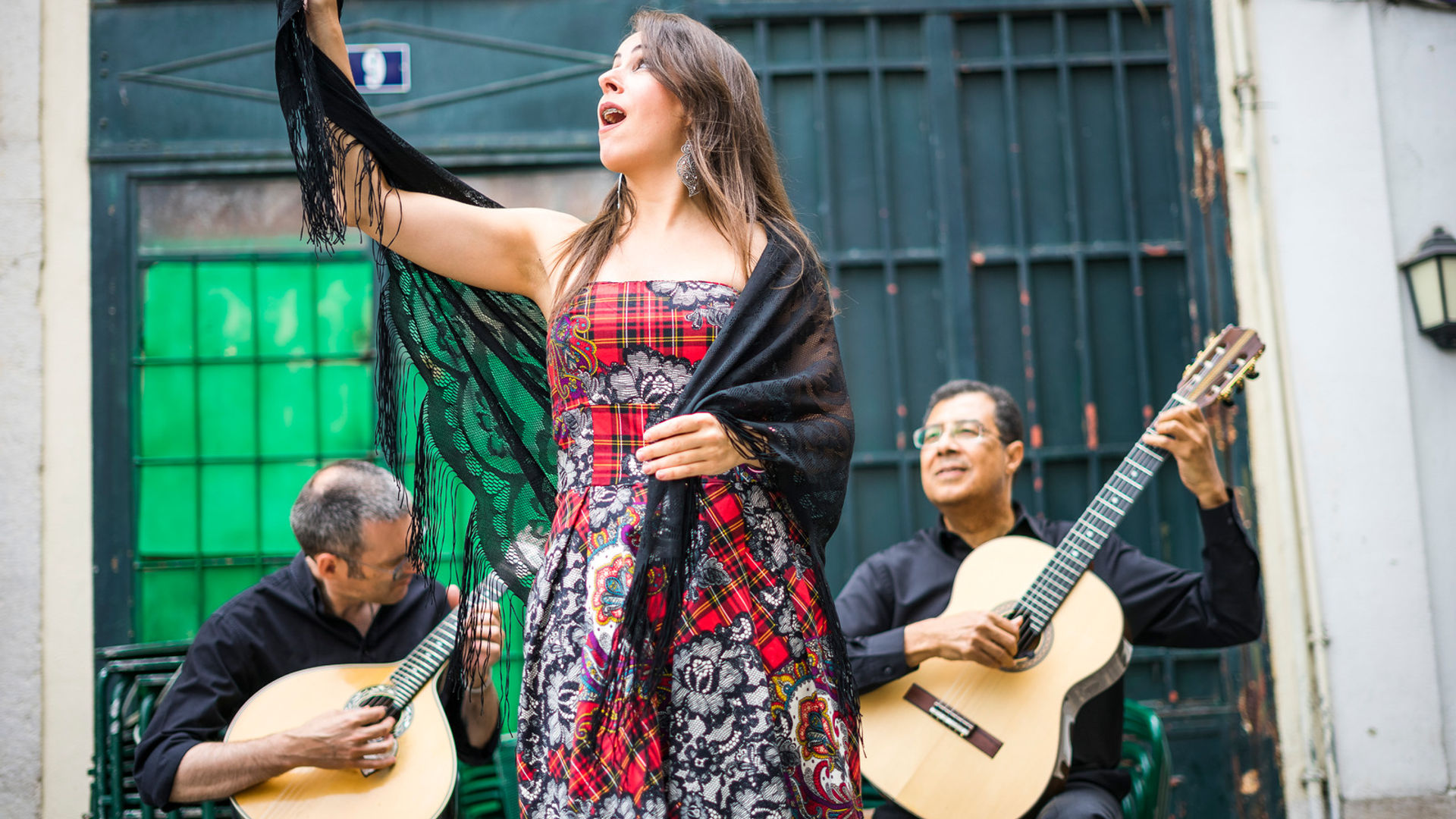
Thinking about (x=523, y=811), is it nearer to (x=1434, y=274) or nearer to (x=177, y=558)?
(x=177, y=558)

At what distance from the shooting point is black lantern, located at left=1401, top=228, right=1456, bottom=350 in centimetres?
386

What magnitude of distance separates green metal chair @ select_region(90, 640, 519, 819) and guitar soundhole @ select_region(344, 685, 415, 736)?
24cm

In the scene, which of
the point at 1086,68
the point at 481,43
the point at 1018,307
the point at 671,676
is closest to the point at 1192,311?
the point at 1018,307

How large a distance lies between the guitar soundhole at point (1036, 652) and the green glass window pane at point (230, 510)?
2.70 meters

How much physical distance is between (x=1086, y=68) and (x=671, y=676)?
11.3 feet

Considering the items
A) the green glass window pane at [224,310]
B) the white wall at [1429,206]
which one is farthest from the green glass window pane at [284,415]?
the white wall at [1429,206]

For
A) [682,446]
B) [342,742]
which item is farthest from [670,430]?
[342,742]

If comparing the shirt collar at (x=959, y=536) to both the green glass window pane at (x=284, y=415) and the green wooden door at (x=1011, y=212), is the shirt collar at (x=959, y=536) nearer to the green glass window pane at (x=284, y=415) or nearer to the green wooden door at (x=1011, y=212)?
the green wooden door at (x=1011, y=212)

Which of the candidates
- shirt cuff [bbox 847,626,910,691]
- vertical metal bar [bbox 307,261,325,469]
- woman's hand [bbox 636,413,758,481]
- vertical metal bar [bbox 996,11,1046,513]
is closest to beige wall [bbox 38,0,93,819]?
vertical metal bar [bbox 307,261,325,469]

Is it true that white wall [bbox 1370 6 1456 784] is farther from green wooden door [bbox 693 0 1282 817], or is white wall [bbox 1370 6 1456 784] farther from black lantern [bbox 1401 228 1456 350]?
green wooden door [bbox 693 0 1282 817]

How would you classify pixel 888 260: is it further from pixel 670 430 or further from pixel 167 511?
pixel 670 430

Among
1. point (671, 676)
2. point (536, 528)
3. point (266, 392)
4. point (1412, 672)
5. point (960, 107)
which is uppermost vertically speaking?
point (960, 107)

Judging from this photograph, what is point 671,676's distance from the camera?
163 cm

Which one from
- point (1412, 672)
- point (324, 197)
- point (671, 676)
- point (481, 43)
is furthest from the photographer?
point (481, 43)
